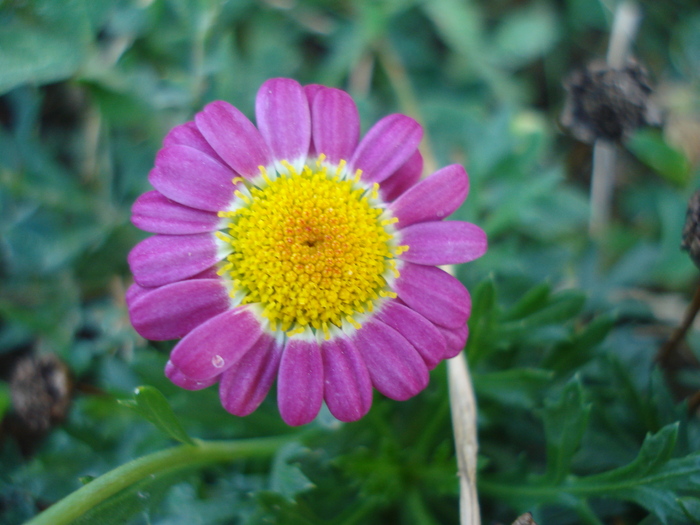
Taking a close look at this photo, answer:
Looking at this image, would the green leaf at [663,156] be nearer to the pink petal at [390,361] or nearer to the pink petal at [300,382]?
the pink petal at [390,361]

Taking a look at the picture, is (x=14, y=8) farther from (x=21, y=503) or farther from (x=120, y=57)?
(x=21, y=503)

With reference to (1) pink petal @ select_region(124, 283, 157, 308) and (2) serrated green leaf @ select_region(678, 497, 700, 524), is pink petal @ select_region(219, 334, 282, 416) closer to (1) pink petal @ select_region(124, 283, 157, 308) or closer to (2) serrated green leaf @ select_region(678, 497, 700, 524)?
(1) pink petal @ select_region(124, 283, 157, 308)

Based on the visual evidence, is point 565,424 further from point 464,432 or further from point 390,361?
point 390,361

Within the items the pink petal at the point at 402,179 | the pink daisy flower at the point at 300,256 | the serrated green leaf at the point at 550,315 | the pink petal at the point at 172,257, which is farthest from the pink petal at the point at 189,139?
the serrated green leaf at the point at 550,315

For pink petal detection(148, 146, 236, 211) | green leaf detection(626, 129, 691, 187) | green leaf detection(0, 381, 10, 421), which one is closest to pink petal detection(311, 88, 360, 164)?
pink petal detection(148, 146, 236, 211)

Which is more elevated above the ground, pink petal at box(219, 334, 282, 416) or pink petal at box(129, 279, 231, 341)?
pink petal at box(129, 279, 231, 341)

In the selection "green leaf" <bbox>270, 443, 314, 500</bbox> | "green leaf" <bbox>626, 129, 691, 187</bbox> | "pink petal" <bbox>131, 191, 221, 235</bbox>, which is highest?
"green leaf" <bbox>626, 129, 691, 187</bbox>

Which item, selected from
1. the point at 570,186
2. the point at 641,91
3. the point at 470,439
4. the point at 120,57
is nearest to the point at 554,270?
the point at 570,186

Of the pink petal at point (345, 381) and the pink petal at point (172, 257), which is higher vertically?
the pink petal at point (172, 257)
